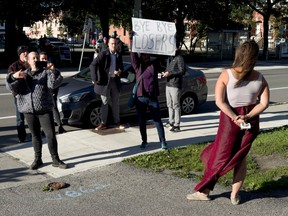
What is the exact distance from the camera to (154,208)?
4.87 meters

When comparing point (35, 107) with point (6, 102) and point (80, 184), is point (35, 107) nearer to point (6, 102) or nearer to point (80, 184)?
point (80, 184)

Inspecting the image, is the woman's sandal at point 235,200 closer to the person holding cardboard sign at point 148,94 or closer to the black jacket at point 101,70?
the person holding cardboard sign at point 148,94

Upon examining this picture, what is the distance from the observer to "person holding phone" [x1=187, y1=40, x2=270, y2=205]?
14.8 feet

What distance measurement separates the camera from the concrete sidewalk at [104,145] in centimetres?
675

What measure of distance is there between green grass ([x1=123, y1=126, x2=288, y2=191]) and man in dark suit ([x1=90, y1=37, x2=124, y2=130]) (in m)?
2.02

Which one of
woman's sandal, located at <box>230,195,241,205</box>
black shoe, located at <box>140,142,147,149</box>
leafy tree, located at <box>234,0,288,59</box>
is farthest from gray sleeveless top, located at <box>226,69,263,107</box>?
leafy tree, located at <box>234,0,288,59</box>

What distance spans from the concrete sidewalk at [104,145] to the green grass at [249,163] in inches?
17.3

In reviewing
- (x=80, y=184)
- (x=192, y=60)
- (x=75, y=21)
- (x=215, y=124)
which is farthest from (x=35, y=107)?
(x=75, y=21)

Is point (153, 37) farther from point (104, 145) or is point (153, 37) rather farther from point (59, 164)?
point (59, 164)

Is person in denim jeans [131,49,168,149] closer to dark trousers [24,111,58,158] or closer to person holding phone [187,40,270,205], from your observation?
dark trousers [24,111,58,158]

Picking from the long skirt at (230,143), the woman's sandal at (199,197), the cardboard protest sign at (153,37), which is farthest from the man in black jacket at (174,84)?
the long skirt at (230,143)

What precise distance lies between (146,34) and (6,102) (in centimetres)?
669

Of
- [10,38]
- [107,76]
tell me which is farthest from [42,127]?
[10,38]

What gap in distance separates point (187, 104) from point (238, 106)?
6724 mm
